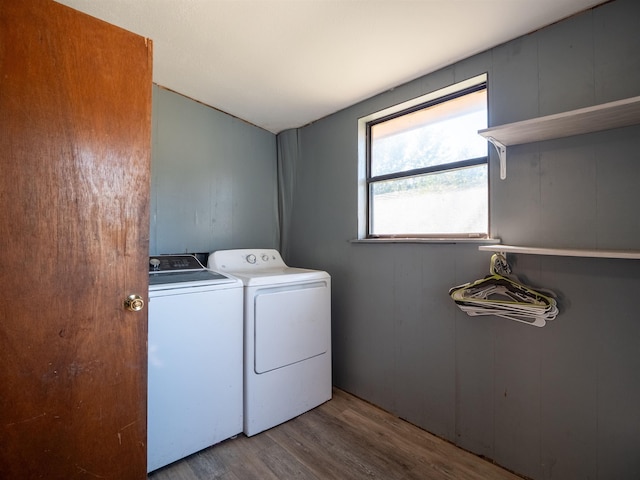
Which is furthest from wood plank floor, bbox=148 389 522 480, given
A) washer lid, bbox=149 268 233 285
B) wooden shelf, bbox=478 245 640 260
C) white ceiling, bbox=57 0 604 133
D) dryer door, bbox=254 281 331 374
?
white ceiling, bbox=57 0 604 133

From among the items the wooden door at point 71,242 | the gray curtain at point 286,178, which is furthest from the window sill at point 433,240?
the wooden door at point 71,242

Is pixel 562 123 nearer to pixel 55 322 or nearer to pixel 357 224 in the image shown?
pixel 357 224

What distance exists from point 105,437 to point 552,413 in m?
1.89

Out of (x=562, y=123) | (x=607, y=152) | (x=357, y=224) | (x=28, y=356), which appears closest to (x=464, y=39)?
(x=562, y=123)

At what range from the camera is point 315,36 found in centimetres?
161

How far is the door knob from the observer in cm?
116

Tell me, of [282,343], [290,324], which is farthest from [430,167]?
[282,343]

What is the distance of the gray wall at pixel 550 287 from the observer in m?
1.26

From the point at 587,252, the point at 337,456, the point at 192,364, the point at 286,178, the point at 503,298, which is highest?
the point at 286,178

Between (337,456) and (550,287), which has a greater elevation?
(550,287)

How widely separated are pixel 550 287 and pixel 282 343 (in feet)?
4.80

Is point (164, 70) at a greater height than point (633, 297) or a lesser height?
greater

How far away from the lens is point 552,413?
142 cm

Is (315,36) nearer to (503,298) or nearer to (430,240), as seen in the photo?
(430,240)
